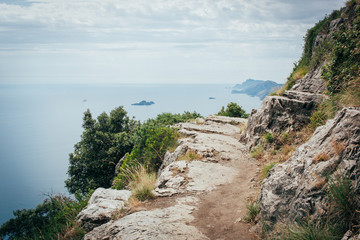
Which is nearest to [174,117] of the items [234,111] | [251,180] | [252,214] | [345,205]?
[234,111]

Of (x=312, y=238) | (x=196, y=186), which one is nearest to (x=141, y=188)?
(x=196, y=186)

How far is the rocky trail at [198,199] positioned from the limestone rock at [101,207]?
0.39 feet

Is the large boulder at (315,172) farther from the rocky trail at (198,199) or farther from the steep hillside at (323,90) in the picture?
the steep hillside at (323,90)

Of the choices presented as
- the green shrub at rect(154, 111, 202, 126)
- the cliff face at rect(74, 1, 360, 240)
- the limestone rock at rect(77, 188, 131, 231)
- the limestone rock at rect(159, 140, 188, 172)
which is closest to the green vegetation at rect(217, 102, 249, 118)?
the green shrub at rect(154, 111, 202, 126)

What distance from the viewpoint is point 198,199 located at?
696 centimetres

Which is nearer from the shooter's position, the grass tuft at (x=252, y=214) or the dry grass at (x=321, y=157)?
the dry grass at (x=321, y=157)

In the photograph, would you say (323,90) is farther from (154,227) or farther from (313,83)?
(154,227)

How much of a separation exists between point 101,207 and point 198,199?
3015 mm

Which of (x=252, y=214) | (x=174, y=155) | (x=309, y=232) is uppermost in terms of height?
(x=309, y=232)

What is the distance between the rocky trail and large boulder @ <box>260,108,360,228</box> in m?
0.97

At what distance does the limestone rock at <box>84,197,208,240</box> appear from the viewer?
5035 mm

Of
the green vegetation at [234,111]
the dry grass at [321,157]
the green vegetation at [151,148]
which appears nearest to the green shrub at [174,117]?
the green vegetation at [234,111]

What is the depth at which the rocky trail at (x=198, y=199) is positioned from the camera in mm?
5242

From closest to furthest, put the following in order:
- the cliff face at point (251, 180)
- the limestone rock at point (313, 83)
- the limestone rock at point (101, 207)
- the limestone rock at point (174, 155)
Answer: the cliff face at point (251, 180), the limestone rock at point (101, 207), the limestone rock at point (174, 155), the limestone rock at point (313, 83)
